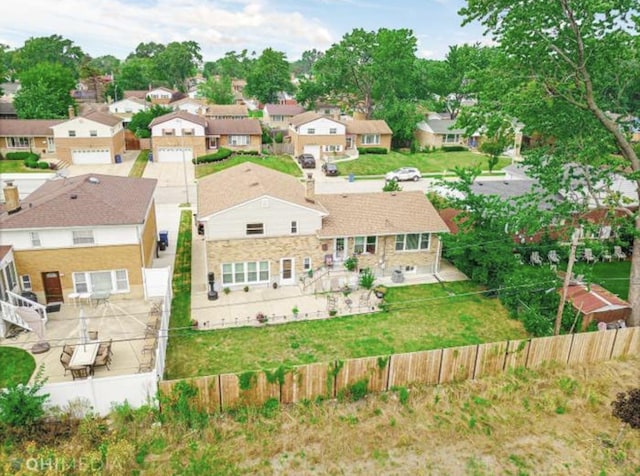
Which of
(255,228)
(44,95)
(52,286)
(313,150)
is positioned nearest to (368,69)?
(313,150)

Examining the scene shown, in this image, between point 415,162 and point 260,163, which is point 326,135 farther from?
point 415,162

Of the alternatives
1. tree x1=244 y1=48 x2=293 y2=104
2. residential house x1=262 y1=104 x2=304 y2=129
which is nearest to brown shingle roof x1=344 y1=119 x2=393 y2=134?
residential house x1=262 y1=104 x2=304 y2=129

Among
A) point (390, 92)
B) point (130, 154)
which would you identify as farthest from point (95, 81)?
point (390, 92)

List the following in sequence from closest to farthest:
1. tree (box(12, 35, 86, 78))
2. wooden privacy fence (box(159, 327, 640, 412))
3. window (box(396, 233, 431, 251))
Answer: wooden privacy fence (box(159, 327, 640, 412)) → window (box(396, 233, 431, 251)) → tree (box(12, 35, 86, 78))

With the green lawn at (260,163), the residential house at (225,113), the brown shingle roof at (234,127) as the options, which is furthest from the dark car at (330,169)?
the residential house at (225,113)

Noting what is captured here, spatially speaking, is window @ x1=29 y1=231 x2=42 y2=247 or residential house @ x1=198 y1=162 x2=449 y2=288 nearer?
window @ x1=29 y1=231 x2=42 y2=247

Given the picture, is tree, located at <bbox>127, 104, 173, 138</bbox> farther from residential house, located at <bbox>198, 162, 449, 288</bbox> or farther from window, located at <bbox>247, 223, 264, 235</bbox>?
window, located at <bbox>247, 223, 264, 235</bbox>

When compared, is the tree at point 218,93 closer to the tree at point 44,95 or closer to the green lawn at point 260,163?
the tree at point 44,95

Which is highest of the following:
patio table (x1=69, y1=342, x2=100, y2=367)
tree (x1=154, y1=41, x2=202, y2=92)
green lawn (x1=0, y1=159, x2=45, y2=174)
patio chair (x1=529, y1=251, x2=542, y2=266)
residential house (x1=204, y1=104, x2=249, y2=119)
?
tree (x1=154, y1=41, x2=202, y2=92)
